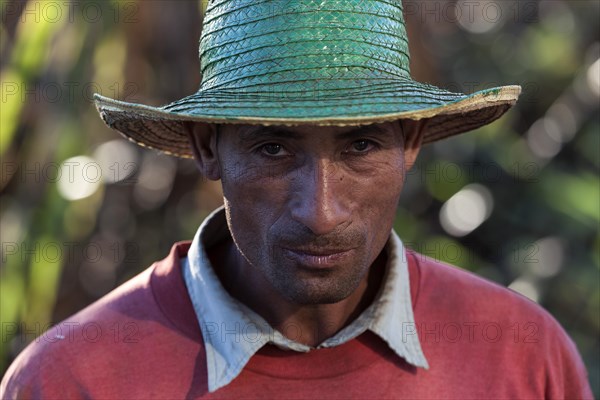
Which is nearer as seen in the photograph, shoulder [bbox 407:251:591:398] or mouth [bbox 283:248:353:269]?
mouth [bbox 283:248:353:269]

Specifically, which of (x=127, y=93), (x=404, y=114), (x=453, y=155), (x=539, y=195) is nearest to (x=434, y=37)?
(x=453, y=155)

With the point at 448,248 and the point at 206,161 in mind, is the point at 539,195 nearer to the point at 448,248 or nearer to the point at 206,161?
A: the point at 448,248

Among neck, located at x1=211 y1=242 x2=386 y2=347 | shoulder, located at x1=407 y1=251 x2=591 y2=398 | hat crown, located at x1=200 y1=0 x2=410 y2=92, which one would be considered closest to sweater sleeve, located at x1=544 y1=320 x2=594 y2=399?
shoulder, located at x1=407 y1=251 x2=591 y2=398

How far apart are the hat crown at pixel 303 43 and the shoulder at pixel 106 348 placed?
0.58m

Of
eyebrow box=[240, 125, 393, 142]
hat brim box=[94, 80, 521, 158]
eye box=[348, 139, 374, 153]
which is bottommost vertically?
eye box=[348, 139, 374, 153]

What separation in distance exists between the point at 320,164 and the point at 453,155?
138 inches

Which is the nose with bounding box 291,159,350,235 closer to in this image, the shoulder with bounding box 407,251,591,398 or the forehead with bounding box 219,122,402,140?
the forehead with bounding box 219,122,402,140

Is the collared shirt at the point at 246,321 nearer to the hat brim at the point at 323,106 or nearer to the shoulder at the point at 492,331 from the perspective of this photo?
the shoulder at the point at 492,331

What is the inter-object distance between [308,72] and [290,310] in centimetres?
64

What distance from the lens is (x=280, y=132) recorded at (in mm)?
1973

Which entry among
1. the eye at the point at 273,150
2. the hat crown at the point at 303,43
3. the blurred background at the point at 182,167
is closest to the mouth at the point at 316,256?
the eye at the point at 273,150

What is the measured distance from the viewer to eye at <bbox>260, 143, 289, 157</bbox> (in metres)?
2.00

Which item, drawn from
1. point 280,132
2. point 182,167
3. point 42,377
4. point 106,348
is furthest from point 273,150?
point 182,167

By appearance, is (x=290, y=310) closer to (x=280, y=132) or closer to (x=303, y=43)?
(x=280, y=132)
